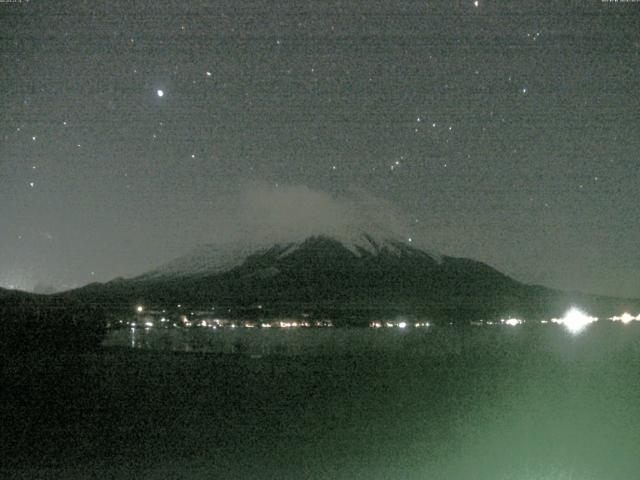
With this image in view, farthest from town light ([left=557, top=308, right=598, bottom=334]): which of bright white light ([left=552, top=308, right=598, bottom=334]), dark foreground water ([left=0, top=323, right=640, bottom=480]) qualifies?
dark foreground water ([left=0, top=323, right=640, bottom=480])

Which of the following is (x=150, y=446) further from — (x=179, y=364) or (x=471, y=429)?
(x=179, y=364)

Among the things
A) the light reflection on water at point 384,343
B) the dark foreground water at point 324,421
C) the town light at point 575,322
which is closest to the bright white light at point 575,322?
the town light at point 575,322

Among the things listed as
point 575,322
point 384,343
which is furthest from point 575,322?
point 384,343

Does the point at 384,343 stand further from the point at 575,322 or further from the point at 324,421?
the point at 575,322

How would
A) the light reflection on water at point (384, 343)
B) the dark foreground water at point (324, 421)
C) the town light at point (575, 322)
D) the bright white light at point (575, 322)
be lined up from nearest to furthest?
1. the dark foreground water at point (324, 421)
2. the light reflection on water at point (384, 343)
3. the town light at point (575, 322)
4. the bright white light at point (575, 322)

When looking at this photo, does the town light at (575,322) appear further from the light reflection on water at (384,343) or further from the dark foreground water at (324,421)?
the dark foreground water at (324,421)

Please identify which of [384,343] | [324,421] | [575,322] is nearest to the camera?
[324,421]

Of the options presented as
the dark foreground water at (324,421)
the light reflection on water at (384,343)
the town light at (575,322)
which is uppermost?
the town light at (575,322)

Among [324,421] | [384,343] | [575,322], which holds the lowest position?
[324,421]

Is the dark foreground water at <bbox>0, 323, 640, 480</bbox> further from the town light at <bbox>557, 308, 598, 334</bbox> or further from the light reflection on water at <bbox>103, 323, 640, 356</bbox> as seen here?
the town light at <bbox>557, 308, 598, 334</bbox>
